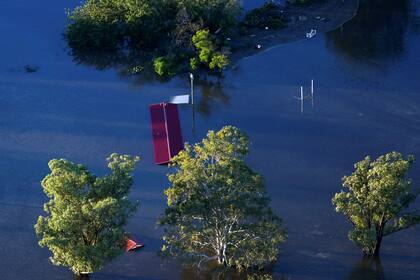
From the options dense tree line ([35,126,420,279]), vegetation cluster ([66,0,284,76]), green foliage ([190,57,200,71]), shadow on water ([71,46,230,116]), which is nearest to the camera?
dense tree line ([35,126,420,279])

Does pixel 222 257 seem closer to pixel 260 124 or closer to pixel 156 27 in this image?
pixel 260 124

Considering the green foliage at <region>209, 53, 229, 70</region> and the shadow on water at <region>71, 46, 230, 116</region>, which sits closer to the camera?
the shadow on water at <region>71, 46, 230, 116</region>

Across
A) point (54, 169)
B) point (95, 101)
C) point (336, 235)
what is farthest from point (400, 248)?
point (95, 101)

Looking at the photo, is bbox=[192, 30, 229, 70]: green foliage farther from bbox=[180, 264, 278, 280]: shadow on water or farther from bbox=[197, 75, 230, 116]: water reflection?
bbox=[180, 264, 278, 280]: shadow on water

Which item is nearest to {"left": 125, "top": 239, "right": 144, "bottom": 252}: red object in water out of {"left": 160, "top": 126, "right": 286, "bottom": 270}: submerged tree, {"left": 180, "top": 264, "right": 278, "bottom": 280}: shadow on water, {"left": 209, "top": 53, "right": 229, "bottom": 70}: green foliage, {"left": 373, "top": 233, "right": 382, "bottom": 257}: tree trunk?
{"left": 180, "top": 264, "right": 278, "bottom": 280}: shadow on water

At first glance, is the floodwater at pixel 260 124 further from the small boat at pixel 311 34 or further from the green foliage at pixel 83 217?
the green foliage at pixel 83 217

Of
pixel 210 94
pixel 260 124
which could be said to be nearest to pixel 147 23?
pixel 210 94

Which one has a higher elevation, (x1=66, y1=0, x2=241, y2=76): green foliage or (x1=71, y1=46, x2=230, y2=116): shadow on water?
(x1=66, y1=0, x2=241, y2=76): green foliage
